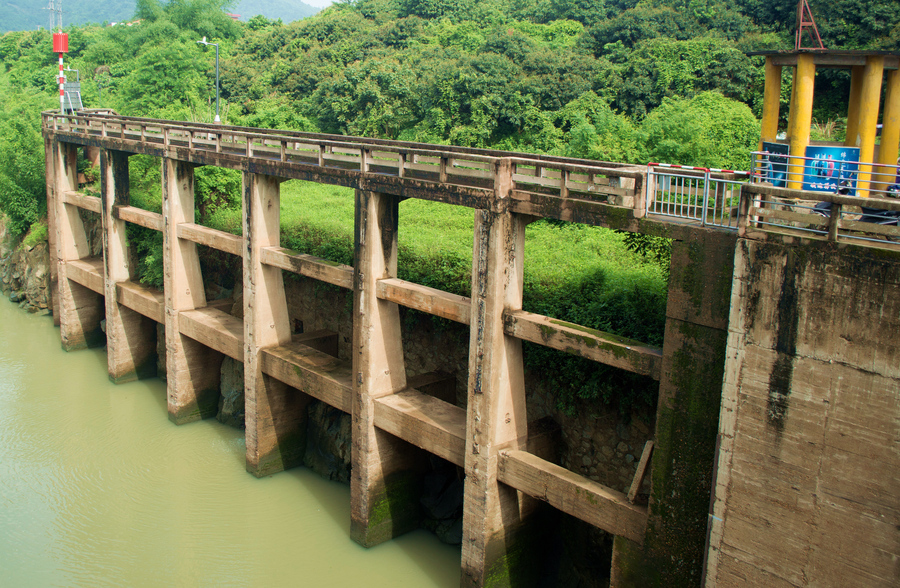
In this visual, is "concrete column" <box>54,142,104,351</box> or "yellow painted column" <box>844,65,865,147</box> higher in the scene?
"yellow painted column" <box>844,65,865,147</box>

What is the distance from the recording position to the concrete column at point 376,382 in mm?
13695

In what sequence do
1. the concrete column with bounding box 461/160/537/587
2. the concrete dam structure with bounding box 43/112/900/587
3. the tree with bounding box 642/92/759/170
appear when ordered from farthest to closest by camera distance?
the tree with bounding box 642/92/759/170, the concrete column with bounding box 461/160/537/587, the concrete dam structure with bounding box 43/112/900/587

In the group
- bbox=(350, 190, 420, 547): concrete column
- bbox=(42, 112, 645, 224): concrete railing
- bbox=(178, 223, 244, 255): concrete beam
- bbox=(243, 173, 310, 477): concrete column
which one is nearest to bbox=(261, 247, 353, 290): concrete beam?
bbox=(243, 173, 310, 477): concrete column

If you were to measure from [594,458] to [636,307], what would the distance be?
265 centimetres

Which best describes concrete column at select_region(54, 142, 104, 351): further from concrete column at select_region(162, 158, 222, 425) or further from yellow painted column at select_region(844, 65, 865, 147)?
yellow painted column at select_region(844, 65, 865, 147)

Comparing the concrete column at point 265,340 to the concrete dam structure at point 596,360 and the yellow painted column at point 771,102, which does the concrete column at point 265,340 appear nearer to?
the concrete dam structure at point 596,360

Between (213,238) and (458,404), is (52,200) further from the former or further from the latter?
(458,404)

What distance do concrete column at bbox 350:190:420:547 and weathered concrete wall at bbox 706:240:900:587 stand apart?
6.84 m

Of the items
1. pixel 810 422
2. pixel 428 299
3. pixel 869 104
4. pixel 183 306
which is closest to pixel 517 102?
pixel 183 306

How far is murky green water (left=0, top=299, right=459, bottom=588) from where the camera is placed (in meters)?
14.2

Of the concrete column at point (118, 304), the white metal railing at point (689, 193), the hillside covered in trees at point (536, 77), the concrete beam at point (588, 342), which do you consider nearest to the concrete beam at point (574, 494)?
the concrete beam at point (588, 342)

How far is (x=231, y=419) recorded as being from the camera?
2006 centimetres

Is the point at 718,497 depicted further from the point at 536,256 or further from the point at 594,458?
the point at 536,256

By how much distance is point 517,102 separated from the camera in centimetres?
2998
